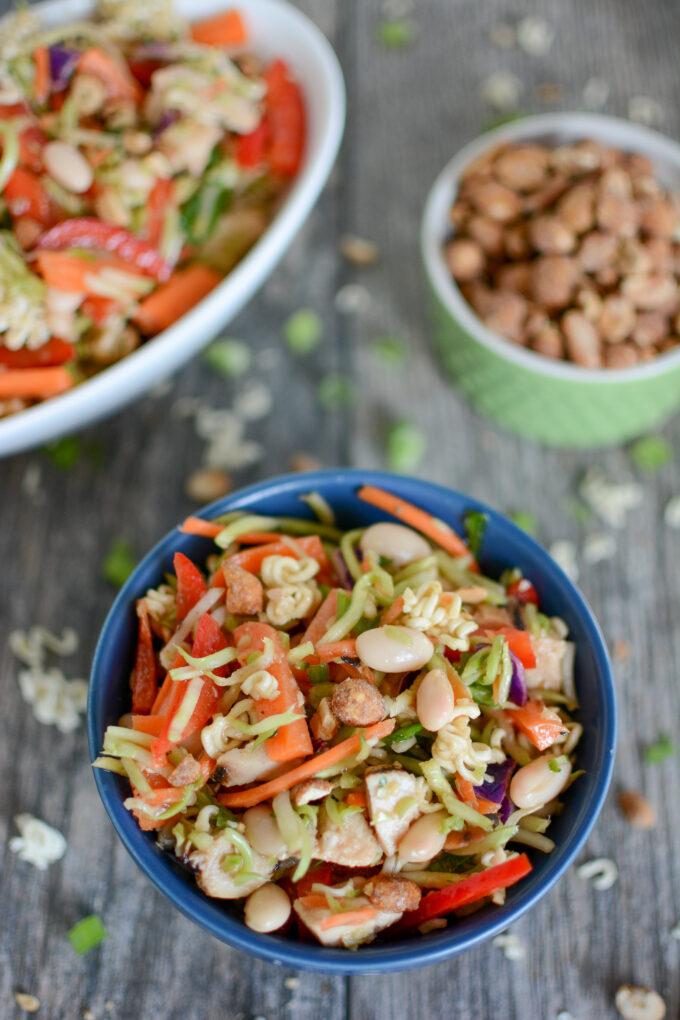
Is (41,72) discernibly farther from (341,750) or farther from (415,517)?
(341,750)

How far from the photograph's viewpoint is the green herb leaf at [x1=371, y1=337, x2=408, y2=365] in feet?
6.94

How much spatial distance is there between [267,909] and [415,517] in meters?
0.63

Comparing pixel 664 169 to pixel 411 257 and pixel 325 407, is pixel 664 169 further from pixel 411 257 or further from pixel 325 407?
pixel 325 407

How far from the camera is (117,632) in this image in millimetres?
1458

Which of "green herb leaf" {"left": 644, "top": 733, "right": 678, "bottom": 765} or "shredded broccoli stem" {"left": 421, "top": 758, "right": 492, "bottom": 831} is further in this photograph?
"green herb leaf" {"left": 644, "top": 733, "right": 678, "bottom": 765}

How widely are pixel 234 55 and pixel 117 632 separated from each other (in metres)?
1.23

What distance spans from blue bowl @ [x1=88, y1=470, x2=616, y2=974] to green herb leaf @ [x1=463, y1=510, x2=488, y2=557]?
1 centimetres

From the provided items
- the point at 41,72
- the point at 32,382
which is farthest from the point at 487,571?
the point at 41,72

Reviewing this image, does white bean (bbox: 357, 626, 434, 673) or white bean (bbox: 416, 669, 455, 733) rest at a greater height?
white bean (bbox: 357, 626, 434, 673)

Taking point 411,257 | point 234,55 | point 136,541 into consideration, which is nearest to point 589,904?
point 136,541

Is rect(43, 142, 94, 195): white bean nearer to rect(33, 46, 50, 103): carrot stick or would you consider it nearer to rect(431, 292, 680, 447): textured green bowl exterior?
rect(33, 46, 50, 103): carrot stick

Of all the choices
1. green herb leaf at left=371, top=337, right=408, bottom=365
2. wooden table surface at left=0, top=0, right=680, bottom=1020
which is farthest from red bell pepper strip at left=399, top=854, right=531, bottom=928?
green herb leaf at left=371, top=337, right=408, bottom=365

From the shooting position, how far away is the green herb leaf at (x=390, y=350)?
2.12 metres

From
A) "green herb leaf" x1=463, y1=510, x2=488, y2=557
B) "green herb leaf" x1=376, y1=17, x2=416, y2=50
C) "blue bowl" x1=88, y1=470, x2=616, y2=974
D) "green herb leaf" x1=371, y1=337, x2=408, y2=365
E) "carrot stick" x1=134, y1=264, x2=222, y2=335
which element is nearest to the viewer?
"blue bowl" x1=88, y1=470, x2=616, y2=974
